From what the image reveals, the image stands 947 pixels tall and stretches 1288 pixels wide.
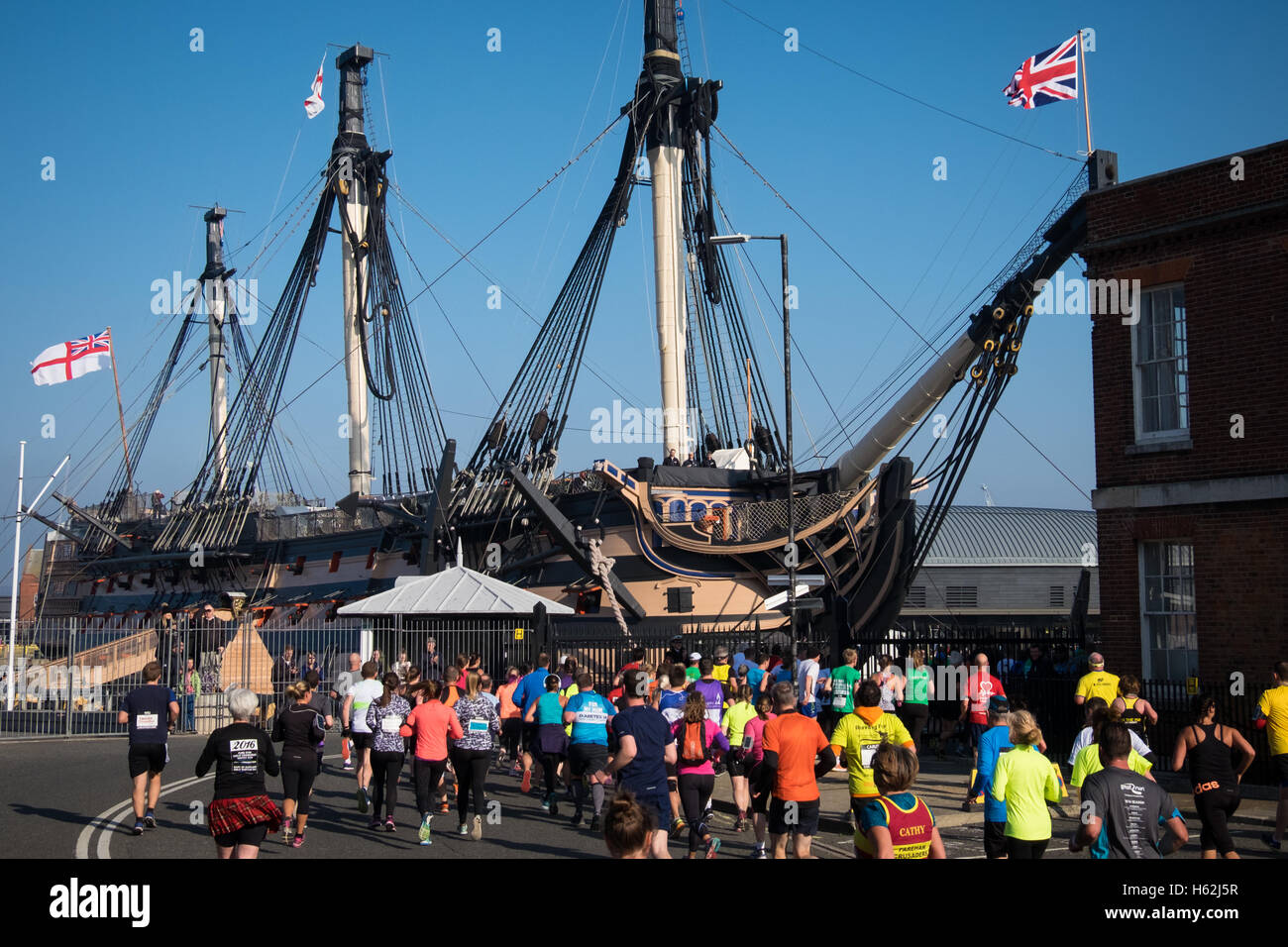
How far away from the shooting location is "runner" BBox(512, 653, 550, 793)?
15.4 meters

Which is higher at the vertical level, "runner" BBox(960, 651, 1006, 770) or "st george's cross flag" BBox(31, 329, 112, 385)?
"st george's cross flag" BBox(31, 329, 112, 385)

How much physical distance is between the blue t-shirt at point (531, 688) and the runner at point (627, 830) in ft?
30.9

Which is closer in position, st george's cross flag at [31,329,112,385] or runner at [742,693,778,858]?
runner at [742,693,778,858]

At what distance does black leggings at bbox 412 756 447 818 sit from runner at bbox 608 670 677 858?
111 inches

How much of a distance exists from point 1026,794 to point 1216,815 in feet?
8.46

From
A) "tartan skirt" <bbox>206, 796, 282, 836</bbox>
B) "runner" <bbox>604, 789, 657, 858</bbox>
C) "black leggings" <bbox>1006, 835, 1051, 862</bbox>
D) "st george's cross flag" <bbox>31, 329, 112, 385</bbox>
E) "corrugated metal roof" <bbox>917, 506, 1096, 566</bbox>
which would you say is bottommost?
"black leggings" <bbox>1006, 835, 1051, 862</bbox>

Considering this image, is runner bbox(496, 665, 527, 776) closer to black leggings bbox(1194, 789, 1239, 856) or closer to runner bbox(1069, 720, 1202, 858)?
black leggings bbox(1194, 789, 1239, 856)

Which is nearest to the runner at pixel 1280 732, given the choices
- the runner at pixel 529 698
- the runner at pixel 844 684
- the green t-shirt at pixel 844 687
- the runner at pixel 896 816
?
the runner at pixel 844 684

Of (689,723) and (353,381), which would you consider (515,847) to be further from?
(353,381)

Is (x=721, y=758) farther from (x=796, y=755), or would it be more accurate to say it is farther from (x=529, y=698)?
(x=796, y=755)

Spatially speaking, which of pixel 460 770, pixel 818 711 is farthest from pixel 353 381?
pixel 460 770

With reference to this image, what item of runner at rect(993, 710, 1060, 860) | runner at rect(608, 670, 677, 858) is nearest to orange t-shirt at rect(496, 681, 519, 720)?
runner at rect(608, 670, 677, 858)

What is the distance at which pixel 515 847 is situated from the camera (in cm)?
1240

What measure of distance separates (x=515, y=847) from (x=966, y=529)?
53.3m
